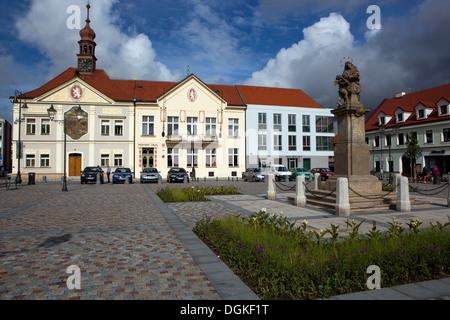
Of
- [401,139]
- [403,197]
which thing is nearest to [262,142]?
[401,139]

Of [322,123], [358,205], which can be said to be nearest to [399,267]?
[358,205]

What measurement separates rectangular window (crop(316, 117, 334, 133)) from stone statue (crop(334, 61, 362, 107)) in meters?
35.1

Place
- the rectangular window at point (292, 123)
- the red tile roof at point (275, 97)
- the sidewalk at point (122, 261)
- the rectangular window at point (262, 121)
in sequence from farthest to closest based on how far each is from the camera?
the red tile roof at point (275, 97) < the rectangular window at point (292, 123) < the rectangular window at point (262, 121) < the sidewalk at point (122, 261)

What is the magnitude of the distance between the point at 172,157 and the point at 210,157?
514 cm

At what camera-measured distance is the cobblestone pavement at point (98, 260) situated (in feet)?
12.6

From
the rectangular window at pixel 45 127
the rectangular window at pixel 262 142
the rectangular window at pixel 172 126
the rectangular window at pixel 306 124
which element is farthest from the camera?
the rectangular window at pixel 306 124

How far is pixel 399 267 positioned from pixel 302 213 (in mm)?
5984

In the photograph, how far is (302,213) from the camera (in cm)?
1019

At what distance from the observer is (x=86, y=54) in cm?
4072

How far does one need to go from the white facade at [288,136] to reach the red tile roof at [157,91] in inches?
69.2

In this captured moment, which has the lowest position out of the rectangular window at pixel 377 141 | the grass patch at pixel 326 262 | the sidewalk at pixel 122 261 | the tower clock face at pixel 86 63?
the sidewalk at pixel 122 261

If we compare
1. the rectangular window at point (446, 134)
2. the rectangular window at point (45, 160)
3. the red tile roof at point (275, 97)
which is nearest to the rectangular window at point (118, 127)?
the rectangular window at point (45, 160)

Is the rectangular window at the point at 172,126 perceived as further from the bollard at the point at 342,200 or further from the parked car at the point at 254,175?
the bollard at the point at 342,200

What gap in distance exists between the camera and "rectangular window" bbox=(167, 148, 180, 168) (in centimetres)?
3900
